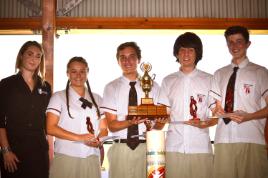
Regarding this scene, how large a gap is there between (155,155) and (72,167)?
41.4 inches

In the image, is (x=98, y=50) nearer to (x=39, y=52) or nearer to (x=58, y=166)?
(x=39, y=52)

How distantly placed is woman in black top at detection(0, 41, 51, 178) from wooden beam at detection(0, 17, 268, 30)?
201cm

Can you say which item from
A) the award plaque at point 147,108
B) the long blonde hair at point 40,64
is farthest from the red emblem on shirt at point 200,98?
the long blonde hair at point 40,64

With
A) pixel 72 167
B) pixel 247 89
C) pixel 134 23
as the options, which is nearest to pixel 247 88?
pixel 247 89

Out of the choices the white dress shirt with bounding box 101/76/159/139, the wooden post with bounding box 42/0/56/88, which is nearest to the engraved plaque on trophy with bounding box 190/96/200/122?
the white dress shirt with bounding box 101/76/159/139

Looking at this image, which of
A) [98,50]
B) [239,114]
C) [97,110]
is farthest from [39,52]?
[98,50]

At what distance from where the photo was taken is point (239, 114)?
2514 mm

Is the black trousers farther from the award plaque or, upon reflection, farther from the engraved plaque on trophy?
the engraved plaque on trophy

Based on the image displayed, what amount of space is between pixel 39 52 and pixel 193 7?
281 centimetres

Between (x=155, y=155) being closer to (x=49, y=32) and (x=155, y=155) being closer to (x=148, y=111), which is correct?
(x=148, y=111)

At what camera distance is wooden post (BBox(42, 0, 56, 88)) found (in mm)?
4590

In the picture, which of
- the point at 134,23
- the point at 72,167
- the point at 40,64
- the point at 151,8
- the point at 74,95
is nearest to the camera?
the point at 72,167

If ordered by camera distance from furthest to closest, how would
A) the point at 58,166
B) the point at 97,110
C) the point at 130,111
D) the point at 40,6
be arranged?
1. the point at 40,6
2. the point at 97,110
3. the point at 58,166
4. the point at 130,111

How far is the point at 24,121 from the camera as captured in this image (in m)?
2.92
